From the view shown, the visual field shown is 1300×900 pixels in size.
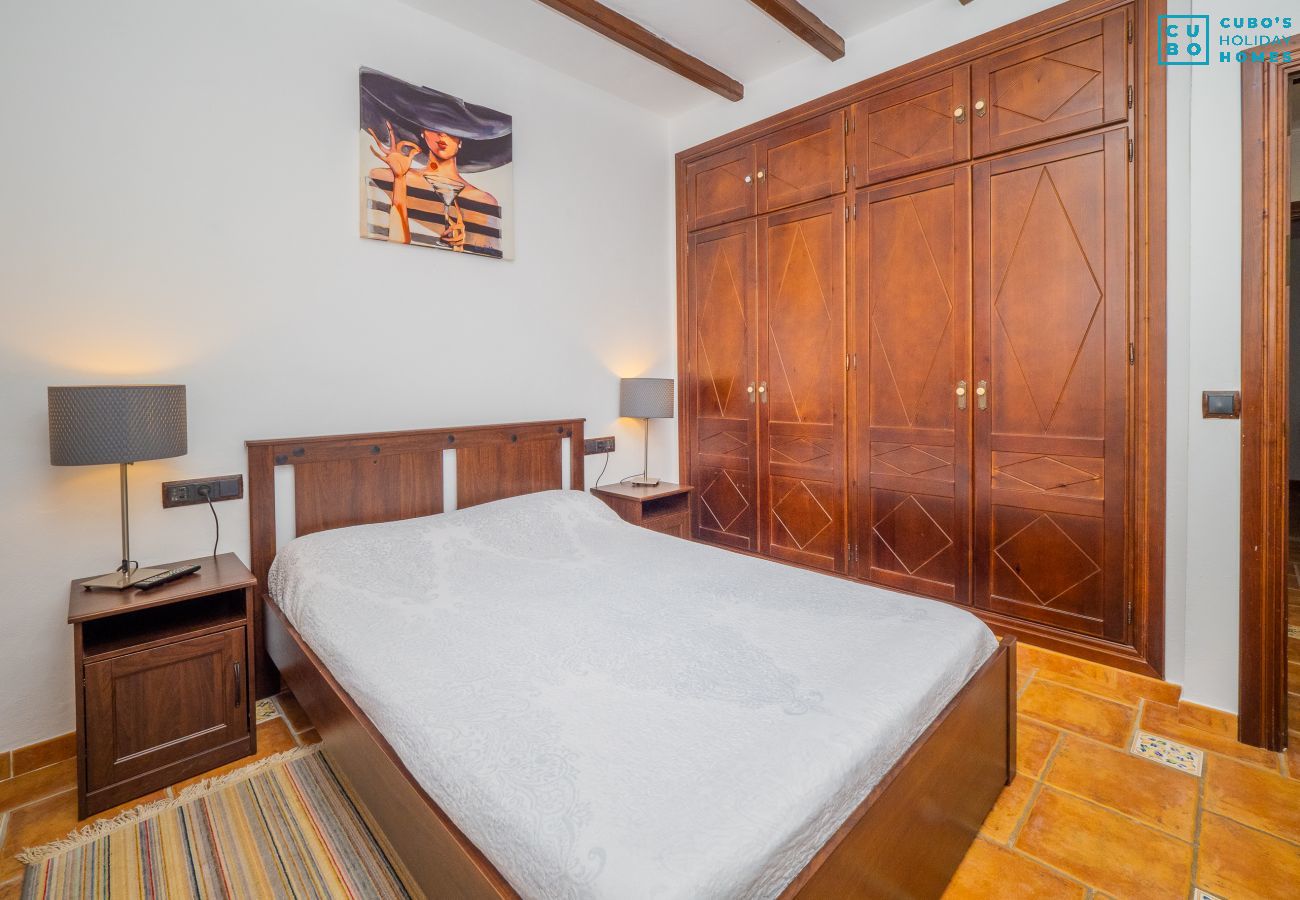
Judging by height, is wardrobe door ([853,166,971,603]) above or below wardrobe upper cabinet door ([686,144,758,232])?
below

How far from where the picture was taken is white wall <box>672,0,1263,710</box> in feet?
6.95

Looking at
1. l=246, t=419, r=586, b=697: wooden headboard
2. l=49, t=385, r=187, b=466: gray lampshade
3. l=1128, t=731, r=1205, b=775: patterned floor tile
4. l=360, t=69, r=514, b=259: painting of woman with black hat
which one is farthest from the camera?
l=360, t=69, r=514, b=259: painting of woman with black hat

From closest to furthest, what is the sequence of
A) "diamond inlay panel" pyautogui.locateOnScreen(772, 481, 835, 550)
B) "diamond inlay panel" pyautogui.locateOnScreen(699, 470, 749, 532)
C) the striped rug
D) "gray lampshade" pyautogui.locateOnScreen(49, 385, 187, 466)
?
the striped rug
"gray lampshade" pyautogui.locateOnScreen(49, 385, 187, 466)
"diamond inlay panel" pyautogui.locateOnScreen(772, 481, 835, 550)
"diamond inlay panel" pyautogui.locateOnScreen(699, 470, 749, 532)

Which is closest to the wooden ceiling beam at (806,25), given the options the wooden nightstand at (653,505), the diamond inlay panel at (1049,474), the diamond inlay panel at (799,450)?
the diamond inlay panel at (799,450)

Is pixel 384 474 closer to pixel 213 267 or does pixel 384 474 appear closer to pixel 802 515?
pixel 213 267

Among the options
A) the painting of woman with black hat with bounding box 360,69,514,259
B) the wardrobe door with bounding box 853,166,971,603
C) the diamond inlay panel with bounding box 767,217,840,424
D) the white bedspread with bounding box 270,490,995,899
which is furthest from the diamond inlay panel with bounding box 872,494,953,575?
the painting of woman with black hat with bounding box 360,69,514,259

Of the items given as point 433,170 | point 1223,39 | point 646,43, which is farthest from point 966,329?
point 433,170

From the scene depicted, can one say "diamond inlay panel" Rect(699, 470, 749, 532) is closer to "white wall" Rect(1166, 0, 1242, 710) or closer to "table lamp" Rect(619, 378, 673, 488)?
"table lamp" Rect(619, 378, 673, 488)

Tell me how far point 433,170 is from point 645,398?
159 cm

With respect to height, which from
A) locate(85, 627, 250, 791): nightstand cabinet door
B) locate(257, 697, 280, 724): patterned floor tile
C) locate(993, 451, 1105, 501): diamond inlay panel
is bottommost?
locate(257, 697, 280, 724): patterned floor tile

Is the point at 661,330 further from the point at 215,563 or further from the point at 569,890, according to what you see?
the point at 569,890

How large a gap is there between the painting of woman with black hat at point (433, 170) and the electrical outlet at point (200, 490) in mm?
1152

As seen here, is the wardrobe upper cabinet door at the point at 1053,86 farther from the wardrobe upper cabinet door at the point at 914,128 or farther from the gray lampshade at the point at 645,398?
the gray lampshade at the point at 645,398

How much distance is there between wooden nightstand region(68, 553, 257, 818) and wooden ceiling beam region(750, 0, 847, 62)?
3.12 m
